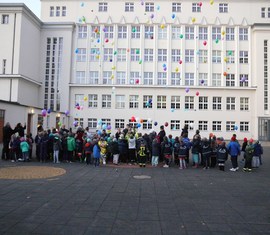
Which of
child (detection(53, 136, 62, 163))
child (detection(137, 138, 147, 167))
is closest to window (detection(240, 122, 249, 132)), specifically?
child (detection(137, 138, 147, 167))

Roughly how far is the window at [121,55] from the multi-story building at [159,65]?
0.51ft

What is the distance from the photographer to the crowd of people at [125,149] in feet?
46.2

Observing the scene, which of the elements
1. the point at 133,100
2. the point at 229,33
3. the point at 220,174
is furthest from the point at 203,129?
the point at 220,174

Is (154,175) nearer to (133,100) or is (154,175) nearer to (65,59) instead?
(133,100)

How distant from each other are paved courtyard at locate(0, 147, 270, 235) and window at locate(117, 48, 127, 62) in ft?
108

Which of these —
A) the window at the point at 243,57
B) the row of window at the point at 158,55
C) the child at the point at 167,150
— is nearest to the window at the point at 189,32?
the row of window at the point at 158,55

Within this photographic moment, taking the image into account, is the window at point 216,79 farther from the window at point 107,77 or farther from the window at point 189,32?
the window at point 107,77

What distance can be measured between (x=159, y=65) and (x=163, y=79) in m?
2.27

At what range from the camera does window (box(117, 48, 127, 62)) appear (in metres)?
42.4

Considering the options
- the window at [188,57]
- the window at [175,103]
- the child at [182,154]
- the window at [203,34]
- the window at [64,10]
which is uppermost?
the window at [64,10]

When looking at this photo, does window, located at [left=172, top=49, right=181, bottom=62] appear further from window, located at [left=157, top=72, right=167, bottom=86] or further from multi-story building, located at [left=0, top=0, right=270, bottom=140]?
window, located at [left=157, top=72, right=167, bottom=86]

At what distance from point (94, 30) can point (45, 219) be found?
40.1m

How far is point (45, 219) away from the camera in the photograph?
5.84 metres

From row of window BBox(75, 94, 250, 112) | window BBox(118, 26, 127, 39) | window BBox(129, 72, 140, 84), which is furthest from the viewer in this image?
window BBox(118, 26, 127, 39)
